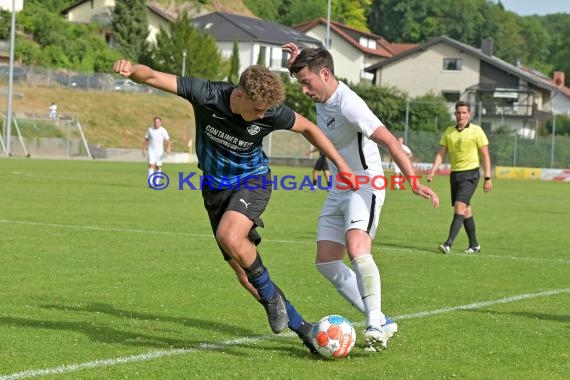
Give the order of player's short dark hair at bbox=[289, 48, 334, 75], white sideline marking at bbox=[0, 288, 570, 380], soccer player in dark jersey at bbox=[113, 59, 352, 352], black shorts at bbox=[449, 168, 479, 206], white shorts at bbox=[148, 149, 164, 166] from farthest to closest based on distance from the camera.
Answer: white shorts at bbox=[148, 149, 164, 166] → black shorts at bbox=[449, 168, 479, 206] → player's short dark hair at bbox=[289, 48, 334, 75] → soccer player in dark jersey at bbox=[113, 59, 352, 352] → white sideline marking at bbox=[0, 288, 570, 380]

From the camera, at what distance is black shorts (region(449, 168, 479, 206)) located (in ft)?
46.6

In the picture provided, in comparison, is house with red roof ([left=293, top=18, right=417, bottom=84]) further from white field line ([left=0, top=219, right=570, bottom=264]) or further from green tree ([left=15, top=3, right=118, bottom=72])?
white field line ([left=0, top=219, right=570, bottom=264])

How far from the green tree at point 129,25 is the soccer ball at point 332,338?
85.2 m

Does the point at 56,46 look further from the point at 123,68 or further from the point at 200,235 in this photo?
the point at 123,68

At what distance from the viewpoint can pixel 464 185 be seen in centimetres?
1423

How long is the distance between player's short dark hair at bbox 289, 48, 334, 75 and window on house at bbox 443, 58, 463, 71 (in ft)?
261

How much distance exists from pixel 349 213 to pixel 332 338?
1014 millimetres

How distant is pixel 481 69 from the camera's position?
84250 millimetres

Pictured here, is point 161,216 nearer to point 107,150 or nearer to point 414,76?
point 107,150

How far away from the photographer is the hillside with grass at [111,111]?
5859cm

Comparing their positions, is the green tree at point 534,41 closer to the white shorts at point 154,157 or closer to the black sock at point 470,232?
the white shorts at point 154,157

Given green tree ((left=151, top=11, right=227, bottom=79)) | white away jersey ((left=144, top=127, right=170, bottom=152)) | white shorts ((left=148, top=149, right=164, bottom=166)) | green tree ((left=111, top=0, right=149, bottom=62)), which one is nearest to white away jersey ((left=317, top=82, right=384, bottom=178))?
white shorts ((left=148, top=149, right=164, bottom=166))

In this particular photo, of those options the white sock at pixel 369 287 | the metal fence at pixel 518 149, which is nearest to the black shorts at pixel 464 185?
the white sock at pixel 369 287

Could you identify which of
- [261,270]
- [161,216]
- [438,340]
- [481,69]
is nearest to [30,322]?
[261,270]
